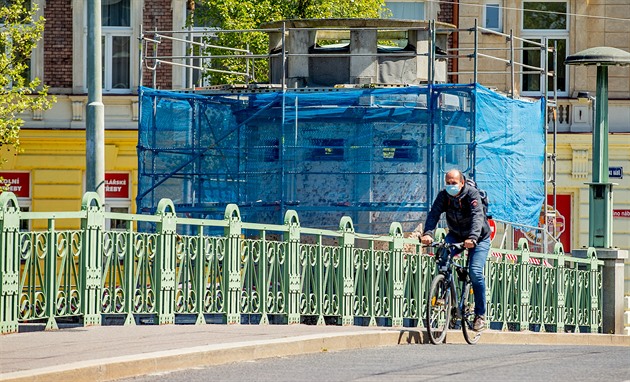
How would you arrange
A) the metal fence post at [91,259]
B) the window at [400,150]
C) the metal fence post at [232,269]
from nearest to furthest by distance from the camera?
the metal fence post at [91,259], the metal fence post at [232,269], the window at [400,150]

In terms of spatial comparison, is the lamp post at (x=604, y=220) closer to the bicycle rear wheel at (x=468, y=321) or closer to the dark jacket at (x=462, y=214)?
the bicycle rear wheel at (x=468, y=321)

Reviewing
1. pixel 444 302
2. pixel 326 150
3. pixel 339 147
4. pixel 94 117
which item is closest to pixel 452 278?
pixel 444 302

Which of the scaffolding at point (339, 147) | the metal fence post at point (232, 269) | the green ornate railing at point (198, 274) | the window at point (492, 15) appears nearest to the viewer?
the green ornate railing at point (198, 274)

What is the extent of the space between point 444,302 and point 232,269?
91.7 inches

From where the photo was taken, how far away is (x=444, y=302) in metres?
15.2

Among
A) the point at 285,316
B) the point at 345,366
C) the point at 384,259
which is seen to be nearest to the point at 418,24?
the point at 384,259

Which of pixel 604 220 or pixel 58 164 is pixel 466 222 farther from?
pixel 58 164

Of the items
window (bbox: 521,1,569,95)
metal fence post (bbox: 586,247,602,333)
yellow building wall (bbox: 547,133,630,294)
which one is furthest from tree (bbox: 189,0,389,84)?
yellow building wall (bbox: 547,133,630,294)

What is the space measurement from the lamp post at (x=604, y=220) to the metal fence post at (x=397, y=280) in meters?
9.63

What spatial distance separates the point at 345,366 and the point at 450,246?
316cm

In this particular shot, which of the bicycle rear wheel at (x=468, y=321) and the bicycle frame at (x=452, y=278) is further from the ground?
the bicycle frame at (x=452, y=278)

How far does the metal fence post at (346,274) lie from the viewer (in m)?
17.6

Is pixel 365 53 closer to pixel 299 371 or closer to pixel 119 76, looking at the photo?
pixel 119 76

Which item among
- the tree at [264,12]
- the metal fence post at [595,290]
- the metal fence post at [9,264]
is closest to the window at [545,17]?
the tree at [264,12]
